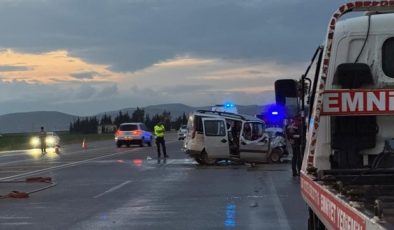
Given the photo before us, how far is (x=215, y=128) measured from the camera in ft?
79.5

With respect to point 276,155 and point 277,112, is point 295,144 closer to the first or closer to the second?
point 276,155

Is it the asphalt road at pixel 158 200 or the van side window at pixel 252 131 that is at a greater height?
the van side window at pixel 252 131

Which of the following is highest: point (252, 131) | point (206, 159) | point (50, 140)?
point (252, 131)

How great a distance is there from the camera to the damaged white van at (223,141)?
23.9m

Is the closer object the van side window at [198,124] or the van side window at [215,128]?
the van side window at [215,128]

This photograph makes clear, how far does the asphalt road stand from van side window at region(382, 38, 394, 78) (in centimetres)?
406

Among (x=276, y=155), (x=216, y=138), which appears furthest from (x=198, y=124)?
(x=276, y=155)

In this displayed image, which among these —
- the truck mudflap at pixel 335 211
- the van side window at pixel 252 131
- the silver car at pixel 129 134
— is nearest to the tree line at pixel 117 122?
the silver car at pixel 129 134

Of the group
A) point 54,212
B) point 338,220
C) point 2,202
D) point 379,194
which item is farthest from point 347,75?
point 2,202

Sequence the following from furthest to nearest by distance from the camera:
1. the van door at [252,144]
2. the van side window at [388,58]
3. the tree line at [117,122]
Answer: the tree line at [117,122], the van door at [252,144], the van side window at [388,58]

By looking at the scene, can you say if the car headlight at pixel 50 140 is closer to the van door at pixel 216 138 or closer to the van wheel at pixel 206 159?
the van wheel at pixel 206 159

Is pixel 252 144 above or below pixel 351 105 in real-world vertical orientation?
below

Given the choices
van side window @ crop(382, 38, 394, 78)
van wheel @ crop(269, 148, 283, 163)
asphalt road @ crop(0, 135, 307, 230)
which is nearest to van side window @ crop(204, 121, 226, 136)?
van wheel @ crop(269, 148, 283, 163)

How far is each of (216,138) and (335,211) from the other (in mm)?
20086
